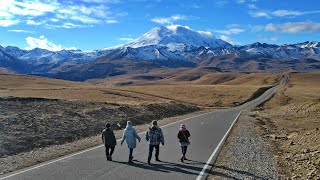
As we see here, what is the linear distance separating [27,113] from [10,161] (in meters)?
15.1

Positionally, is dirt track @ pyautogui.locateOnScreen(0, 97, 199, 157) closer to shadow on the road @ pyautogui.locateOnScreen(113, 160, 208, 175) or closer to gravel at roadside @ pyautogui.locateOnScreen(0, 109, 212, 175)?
gravel at roadside @ pyautogui.locateOnScreen(0, 109, 212, 175)

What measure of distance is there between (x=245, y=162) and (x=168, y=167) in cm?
350

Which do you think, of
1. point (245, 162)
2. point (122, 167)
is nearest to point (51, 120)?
point (122, 167)

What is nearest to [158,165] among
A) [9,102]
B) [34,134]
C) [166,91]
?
[34,134]

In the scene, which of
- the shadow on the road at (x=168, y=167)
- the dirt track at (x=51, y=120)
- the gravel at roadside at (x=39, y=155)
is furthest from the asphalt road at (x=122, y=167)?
the dirt track at (x=51, y=120)

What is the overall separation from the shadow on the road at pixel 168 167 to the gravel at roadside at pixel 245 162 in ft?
2.51

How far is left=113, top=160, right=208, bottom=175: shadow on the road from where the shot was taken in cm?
1622

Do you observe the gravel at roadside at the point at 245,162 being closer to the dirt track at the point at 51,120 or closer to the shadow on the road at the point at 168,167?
the shadow on the road at the point at 168,167

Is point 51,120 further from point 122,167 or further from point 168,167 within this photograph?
point 168,167

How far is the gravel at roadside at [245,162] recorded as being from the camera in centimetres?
1558

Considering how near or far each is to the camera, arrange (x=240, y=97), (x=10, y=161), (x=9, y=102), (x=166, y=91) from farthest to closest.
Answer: (x=166, y=91) < (x=240, y=97) < (x=9, y=102) < (x=10, y=161)

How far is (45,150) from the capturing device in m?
22.5

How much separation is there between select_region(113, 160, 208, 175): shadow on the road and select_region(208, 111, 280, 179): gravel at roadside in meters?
0.77

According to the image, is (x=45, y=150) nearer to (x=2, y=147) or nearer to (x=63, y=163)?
(x=2, y=147)
